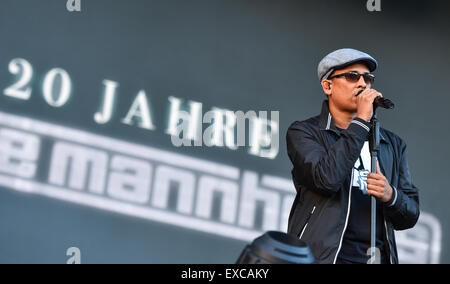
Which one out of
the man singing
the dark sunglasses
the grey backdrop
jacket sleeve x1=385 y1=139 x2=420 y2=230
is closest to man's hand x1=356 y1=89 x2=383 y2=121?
the man singing

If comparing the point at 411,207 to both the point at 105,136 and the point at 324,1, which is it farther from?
the point at 324,1

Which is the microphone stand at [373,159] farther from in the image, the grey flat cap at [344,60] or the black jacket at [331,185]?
the grey flat cap at [344,60]

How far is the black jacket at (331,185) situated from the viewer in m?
1.65

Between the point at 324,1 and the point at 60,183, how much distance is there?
233 centimetres

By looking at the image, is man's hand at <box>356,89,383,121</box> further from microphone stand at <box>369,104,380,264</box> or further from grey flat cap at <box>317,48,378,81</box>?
grey flat cap at <box>317,48,378,81</box>

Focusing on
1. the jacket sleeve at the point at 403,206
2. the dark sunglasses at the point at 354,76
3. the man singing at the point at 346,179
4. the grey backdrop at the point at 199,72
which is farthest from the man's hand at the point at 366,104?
the grey backdrop at the point at 199,72

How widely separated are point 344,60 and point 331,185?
47cm

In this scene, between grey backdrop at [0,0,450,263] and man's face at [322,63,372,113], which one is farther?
grey backdrop at [0,0,450,263]

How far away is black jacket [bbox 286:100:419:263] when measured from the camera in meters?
1.65

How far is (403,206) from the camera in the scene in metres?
1.71

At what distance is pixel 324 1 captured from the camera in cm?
423

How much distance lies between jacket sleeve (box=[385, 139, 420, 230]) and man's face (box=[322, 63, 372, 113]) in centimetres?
26
